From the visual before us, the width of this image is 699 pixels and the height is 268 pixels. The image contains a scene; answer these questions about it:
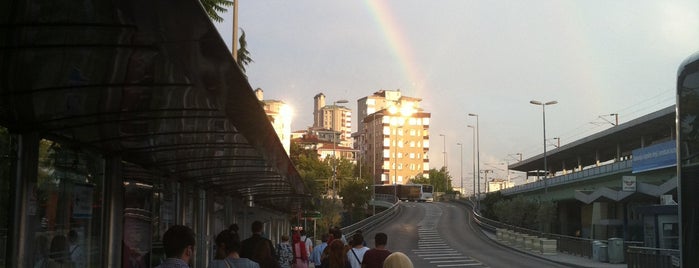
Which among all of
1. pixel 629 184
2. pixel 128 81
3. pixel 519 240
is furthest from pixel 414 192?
pixel 128 81

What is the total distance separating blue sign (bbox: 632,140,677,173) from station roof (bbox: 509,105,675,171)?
6.68 meters

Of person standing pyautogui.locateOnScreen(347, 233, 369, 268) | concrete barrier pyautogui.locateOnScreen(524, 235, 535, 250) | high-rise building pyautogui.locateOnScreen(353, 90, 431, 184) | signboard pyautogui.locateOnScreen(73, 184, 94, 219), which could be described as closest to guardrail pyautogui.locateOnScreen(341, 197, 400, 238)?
concrete barrier pyautogui.locateOnScreen(524, 235, 535, 250)

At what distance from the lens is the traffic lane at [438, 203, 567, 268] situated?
110 ft

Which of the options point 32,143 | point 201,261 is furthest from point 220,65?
point 201,261

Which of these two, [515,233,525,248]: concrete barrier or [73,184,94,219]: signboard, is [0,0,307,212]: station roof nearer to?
[73,184,94,219]: signboard

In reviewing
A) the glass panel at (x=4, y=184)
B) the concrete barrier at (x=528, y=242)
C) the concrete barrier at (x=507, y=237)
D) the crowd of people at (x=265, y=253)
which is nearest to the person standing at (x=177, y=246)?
the crowd of people at (x=265, y=253)

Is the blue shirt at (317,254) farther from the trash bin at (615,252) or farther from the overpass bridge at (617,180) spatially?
the trash bin at (615,252)

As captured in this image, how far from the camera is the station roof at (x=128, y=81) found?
3160 mm

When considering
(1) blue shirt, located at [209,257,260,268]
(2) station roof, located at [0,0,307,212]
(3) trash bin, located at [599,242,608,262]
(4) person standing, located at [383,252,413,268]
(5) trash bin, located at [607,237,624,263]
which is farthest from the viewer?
(3) trash bin, located at [599,242,608,262]

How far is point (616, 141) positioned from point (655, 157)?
2258cm

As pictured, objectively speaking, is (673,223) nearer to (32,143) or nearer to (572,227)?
(32,143)

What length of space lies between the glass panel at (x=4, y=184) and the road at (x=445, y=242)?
26.9 meters

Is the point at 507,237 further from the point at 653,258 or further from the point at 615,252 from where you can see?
the point at 653,258

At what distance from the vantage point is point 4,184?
19.7 ft
